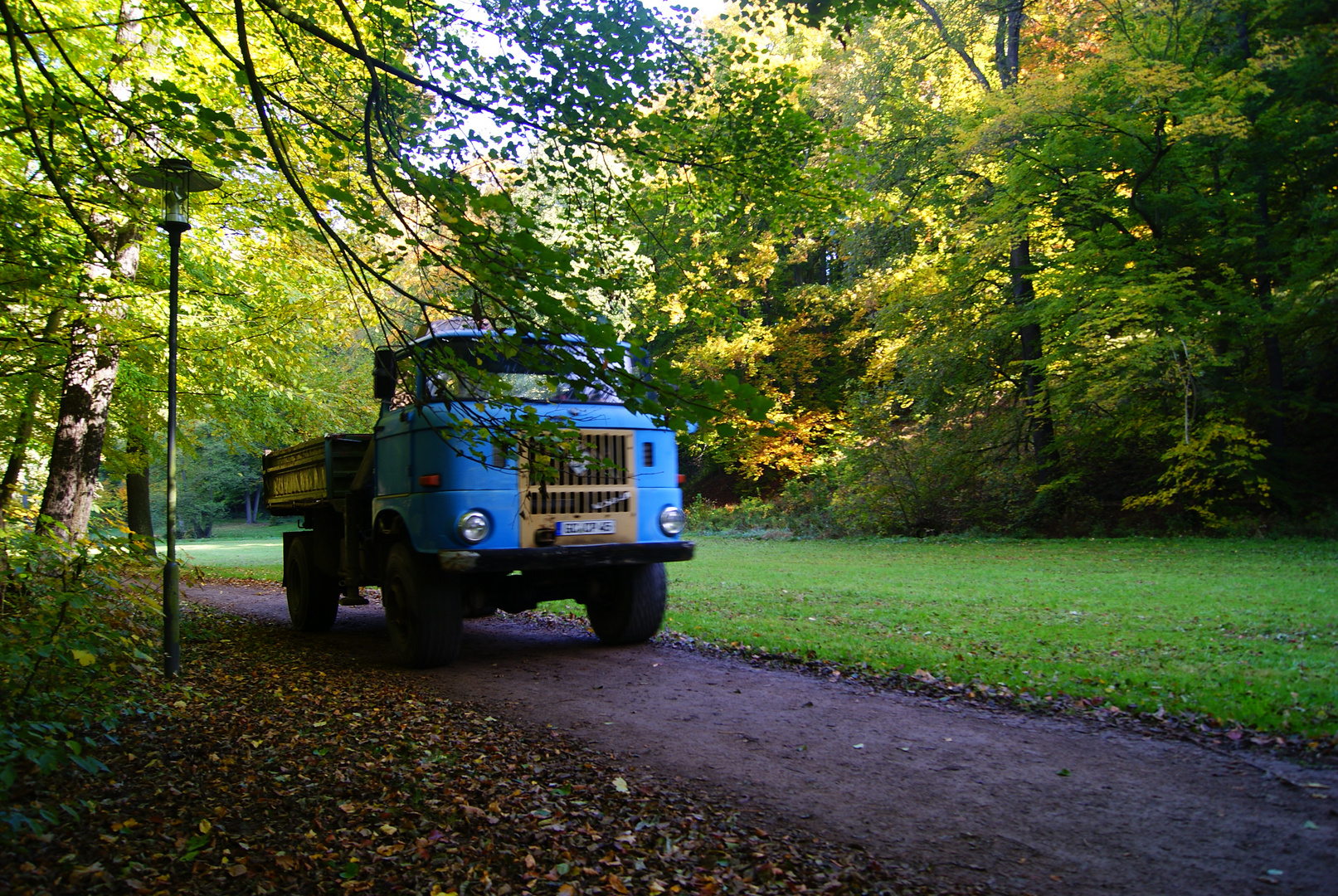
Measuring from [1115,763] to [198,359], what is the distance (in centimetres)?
1304

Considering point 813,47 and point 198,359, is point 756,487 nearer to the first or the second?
point 813,47

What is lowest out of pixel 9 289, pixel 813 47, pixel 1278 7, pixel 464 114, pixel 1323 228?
pixel 9 289

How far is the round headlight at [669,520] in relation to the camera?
7.78 meters

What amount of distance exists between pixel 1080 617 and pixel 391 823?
7.60 m

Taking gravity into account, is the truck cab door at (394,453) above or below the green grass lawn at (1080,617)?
above

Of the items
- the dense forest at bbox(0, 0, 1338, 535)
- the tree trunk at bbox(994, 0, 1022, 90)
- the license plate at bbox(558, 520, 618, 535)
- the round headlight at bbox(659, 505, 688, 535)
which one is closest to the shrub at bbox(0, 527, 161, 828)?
the dense forest at bbox(0, 0, 1338, 535)

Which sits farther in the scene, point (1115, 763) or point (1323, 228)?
point (1323, 228)

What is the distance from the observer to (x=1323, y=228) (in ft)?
50.0

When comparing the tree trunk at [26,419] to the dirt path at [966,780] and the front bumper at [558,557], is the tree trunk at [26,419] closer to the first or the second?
the front bumper at [558,557]

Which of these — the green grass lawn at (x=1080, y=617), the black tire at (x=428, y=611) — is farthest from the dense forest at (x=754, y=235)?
the green grass lawn at (x=1080, y=617)

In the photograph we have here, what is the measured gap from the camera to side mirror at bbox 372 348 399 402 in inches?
279

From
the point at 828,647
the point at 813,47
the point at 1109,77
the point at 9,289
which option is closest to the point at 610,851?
the point at 828,647

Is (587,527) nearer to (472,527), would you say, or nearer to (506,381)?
(472,527)

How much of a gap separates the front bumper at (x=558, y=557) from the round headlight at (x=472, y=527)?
18cm
